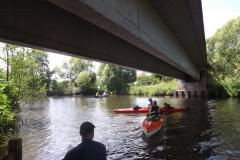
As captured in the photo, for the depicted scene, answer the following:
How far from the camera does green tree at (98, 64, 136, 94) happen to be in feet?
185

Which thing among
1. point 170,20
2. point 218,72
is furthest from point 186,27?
point 218,72

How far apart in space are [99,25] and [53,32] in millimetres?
1232

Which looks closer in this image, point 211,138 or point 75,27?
point 75,27

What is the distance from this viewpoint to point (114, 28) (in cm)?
448

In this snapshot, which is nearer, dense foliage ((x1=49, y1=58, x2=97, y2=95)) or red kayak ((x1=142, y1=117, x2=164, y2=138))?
red kayak ((x1=142, y1=117, x2=164, y2=138))

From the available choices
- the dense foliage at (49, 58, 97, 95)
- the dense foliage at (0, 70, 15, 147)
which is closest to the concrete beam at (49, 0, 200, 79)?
the dense foliage at (0, 70, 15, 147)

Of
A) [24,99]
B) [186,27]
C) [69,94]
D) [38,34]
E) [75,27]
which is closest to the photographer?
[38,34]

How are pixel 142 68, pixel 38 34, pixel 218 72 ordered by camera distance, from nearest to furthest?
pixel 38 34 → pixel 142 68 → pixel 218 72

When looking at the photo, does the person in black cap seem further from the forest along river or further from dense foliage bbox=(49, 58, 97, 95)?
dense foliage bbox=(49, 58, 97, 95)

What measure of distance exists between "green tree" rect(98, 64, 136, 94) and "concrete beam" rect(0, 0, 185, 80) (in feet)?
157

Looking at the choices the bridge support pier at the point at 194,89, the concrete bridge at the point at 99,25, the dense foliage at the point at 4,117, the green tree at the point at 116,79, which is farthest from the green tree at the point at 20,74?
the green tree at the point at 116,79

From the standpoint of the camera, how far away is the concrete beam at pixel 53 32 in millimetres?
3793

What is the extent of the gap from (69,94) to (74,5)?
62644 millimetres

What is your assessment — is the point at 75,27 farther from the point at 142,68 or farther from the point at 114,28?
the point at 142,68
